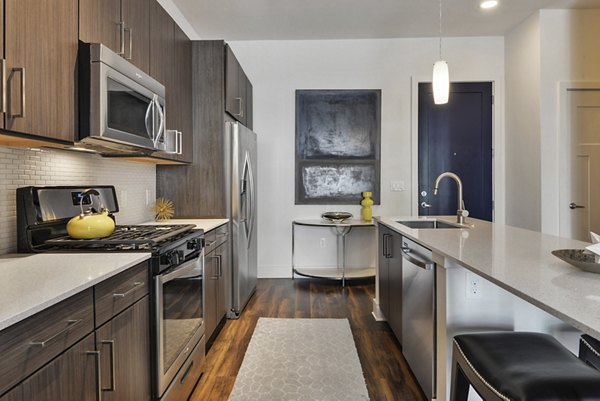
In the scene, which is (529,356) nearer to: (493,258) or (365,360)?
(493,258)

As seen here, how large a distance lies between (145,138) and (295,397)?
1.65m

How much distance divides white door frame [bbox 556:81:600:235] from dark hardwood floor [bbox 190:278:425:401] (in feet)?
7.04

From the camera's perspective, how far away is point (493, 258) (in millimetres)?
1464

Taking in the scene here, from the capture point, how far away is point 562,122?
385 centimetres

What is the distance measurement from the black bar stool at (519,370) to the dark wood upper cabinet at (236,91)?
8.60 ft

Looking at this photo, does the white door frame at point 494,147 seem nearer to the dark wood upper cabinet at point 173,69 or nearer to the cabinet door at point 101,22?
the dark wood upper cabinet at point 173,69

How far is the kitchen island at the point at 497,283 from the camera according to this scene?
1.14 metres

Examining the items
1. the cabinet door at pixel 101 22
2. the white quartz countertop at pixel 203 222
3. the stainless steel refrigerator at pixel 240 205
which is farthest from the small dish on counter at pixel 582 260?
the stainless steel refrigerator at pixel 240 205

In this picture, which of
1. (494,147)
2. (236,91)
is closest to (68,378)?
(236,91)

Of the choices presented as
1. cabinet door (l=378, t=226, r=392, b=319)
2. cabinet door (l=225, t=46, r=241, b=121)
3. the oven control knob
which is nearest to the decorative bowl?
cabinet door (l=378, t=226, r=392, b=319)

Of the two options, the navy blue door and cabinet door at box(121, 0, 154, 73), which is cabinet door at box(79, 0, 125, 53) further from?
the navy blue door

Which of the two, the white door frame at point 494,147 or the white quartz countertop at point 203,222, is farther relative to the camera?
the white door frame at point 494,147

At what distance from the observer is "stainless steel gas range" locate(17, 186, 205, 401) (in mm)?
1679

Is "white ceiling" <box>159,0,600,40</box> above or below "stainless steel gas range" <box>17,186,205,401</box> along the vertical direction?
above
